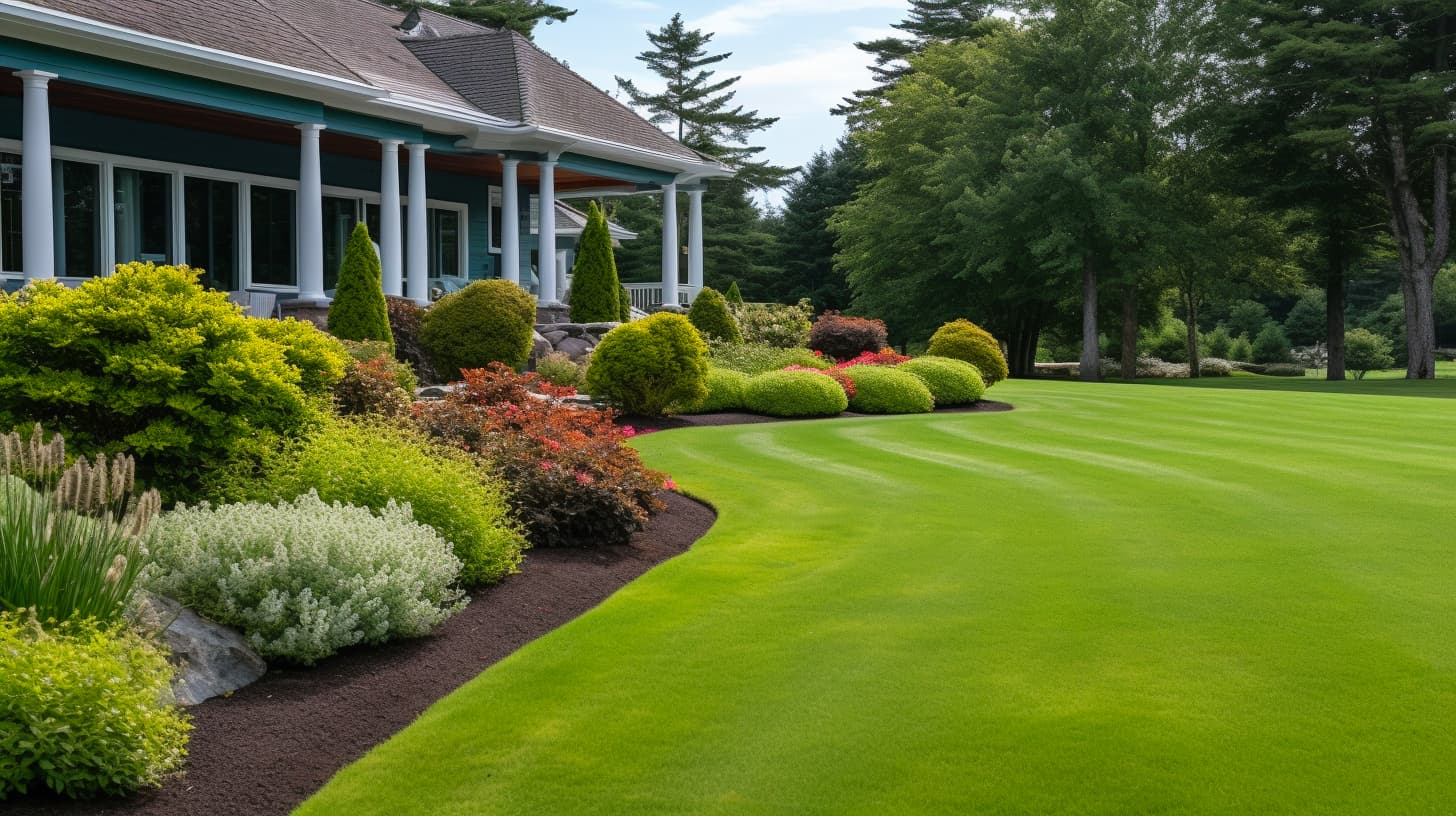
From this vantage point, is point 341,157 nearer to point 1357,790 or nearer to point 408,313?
point 408,313

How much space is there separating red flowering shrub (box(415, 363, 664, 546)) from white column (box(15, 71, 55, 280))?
7.64 m

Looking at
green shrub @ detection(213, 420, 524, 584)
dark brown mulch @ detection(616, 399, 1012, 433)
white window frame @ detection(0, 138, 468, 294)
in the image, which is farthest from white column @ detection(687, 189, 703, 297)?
green shrub @ detection(213, 420, 524, 584)

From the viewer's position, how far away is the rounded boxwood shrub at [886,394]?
18.7 m

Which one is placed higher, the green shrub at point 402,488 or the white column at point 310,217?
the white column at point 310,217

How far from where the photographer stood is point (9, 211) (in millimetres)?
17766

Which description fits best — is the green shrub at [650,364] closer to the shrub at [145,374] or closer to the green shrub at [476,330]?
the green shrub at [476,330]

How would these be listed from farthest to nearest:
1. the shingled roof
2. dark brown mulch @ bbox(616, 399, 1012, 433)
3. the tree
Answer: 1. the tree
2. the shingled roof
3. dark brown mulch @ bbox(616, 399, 1012, 433)

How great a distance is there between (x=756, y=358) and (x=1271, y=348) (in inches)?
1480

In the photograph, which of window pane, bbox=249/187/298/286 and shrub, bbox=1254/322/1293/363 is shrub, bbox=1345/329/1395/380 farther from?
window pane, bbox=249/187/298/286

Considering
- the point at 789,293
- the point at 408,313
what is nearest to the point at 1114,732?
the point at 408,313

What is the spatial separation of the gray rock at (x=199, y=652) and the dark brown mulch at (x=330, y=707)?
8 cm

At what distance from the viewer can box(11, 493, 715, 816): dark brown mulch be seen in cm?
426

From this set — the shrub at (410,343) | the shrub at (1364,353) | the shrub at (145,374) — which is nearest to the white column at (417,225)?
the shrub at (410,343)

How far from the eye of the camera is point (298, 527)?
19.7 feet
